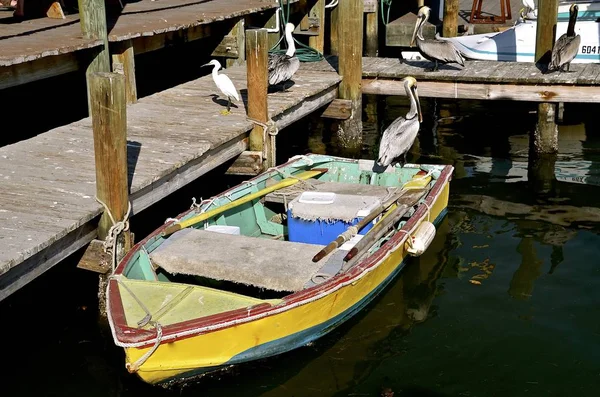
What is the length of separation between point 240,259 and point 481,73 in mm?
6371

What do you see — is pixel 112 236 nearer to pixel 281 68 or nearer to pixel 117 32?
pixel 117 32

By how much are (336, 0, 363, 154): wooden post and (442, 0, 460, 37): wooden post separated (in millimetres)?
6092

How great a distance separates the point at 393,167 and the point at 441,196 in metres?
0.69

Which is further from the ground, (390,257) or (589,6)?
(589,6)

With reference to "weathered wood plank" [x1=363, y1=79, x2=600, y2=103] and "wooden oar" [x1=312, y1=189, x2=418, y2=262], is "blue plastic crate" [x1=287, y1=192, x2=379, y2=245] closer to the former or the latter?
"wooden oar" [x1=312, y1=189, x2=418, y2=262]

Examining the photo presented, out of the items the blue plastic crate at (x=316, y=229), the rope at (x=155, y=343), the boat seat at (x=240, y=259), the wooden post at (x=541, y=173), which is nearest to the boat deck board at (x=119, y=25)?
the boat seat at (x=240, y=259)

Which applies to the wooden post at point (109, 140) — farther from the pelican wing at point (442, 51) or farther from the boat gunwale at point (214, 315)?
the pelican wing at point (442, 51)

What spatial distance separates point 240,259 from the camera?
7.50m

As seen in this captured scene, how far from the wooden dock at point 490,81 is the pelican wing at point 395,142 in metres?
2.24

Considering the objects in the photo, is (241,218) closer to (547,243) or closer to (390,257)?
(390,257)

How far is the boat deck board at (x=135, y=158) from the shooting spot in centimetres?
708

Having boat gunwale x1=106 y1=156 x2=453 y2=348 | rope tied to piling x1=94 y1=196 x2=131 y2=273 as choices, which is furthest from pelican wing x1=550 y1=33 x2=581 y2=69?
rope tied to piling x1=94 y1=196 x2=131 y2=273

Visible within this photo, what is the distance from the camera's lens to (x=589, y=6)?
644 inches

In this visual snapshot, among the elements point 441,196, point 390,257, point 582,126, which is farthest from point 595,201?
point 390,257
